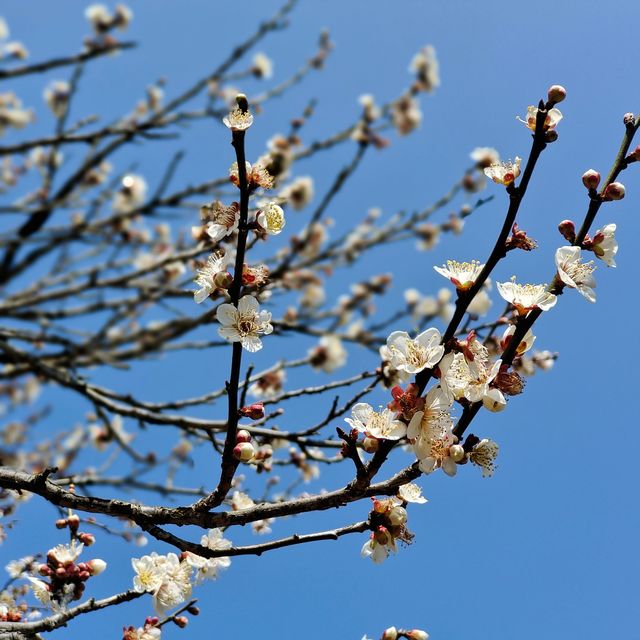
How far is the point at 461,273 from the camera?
64.9 inches

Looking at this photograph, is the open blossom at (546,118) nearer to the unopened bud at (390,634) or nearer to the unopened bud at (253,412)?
the unopened bud at (253,412)

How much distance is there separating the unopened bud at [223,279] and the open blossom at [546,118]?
89 cm

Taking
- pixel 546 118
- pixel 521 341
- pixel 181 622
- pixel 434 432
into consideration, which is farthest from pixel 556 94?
pixel 181 622

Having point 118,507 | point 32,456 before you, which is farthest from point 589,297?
point 32,456

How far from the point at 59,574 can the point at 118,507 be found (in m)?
0.63

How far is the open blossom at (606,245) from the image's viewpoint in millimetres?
1623

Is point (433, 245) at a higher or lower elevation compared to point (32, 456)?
higher

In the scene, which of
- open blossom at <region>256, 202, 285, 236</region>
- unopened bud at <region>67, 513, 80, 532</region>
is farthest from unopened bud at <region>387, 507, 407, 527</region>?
unopened bud at <region>67, 513, 80, 532</region>

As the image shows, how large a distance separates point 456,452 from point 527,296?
448 millimetres

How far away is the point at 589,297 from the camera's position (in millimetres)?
1595

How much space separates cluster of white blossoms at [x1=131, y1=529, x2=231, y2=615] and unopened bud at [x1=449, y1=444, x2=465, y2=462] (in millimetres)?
997

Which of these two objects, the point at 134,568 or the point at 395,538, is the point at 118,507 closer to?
the point at 134,568

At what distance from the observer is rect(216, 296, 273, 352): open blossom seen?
1.58 m

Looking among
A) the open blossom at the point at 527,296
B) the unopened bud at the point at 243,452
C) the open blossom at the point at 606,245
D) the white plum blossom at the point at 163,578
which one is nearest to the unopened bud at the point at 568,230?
the open blossom at the point at 606,245
